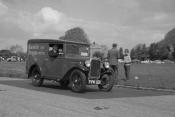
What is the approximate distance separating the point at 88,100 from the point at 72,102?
717mm

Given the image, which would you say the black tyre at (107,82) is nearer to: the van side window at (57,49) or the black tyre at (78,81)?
the black tyre at (78,81)

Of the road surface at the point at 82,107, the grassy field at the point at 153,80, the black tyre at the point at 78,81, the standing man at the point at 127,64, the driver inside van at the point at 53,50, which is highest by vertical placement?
the driver inside van at the point at 53,50

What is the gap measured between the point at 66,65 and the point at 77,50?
3.58ft

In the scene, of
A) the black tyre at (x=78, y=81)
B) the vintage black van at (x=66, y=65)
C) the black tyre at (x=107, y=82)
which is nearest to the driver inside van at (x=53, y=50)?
the vintage black van at (x=66, y=65)

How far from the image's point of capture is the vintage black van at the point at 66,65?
41.2 ft

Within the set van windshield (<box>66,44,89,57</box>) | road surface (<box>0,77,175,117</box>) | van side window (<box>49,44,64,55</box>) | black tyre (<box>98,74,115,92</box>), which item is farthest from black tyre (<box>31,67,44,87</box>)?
road surface (<box>0,77,175,117</box>)

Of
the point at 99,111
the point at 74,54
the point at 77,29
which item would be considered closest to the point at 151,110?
the point at 99,111

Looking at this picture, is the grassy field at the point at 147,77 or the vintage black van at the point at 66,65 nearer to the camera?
the vintage black van at the point at 66,65

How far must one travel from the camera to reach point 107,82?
1319cm

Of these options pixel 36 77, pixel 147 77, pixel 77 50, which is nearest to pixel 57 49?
pixel 77 50

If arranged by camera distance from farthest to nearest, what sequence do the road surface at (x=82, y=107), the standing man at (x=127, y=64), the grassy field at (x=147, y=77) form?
the standing man at (x=127, y=64), the grassy field at (x=147, y=77), the road surface at (x=82, y=107)

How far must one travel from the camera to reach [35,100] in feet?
32.3

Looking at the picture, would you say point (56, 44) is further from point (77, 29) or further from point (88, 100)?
point (77, 29)

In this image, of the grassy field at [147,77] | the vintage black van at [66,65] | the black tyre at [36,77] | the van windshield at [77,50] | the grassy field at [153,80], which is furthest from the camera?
the grassy field at [147,77]
